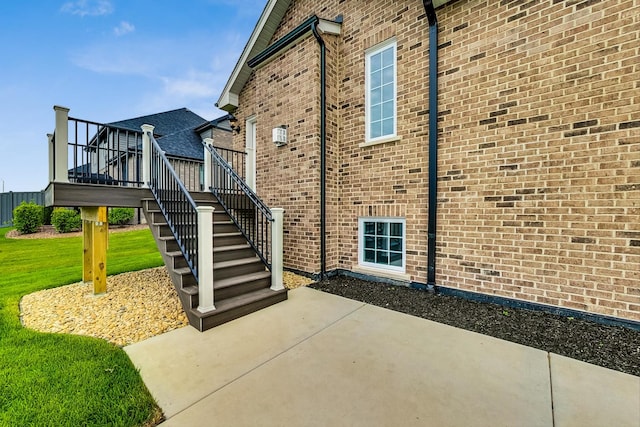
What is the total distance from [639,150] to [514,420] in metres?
3.22

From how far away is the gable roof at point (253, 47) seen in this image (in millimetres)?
6559

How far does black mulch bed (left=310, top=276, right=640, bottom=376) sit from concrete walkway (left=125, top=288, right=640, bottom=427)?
22 centimetres

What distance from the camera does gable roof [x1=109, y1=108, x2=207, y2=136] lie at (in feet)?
52.5

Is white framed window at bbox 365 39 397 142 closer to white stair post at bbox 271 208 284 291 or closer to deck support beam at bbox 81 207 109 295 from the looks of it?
white stair post at bbox 271 208 284 291

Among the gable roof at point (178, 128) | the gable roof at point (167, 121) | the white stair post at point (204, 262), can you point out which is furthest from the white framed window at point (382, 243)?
the gable roof at point (167, 121)

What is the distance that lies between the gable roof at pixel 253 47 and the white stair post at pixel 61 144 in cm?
454

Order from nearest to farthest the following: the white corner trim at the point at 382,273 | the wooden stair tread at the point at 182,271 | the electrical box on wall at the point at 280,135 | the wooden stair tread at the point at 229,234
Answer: the wooden stair tread at the point at 182,271, the wooden stair tread at the point at 229,234, the white corner trim at the point at 382,273, the electrical box on wall at the point at 280,135

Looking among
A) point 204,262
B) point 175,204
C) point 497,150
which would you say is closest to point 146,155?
point 175,204

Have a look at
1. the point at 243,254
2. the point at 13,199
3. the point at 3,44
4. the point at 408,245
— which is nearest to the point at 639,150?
the point at 408,245

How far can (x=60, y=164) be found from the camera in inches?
148

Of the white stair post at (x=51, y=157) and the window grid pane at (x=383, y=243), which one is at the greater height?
the white stair post at (x=51, y=157)

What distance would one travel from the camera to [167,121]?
58.5 feet

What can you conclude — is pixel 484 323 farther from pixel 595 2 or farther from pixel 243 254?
pixel 595 2

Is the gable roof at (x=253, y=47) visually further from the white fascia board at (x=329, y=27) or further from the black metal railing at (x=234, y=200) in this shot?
the black metal railing at (x=234, y=200)
